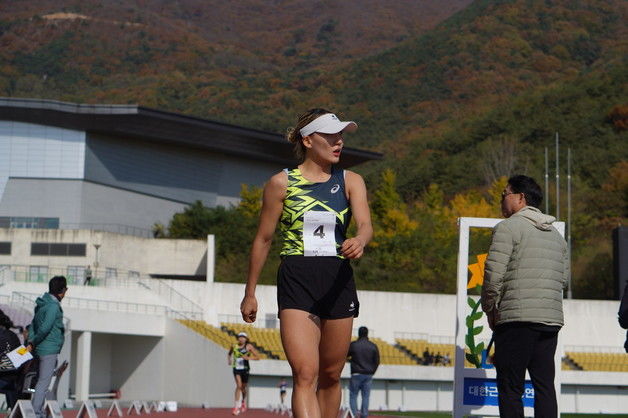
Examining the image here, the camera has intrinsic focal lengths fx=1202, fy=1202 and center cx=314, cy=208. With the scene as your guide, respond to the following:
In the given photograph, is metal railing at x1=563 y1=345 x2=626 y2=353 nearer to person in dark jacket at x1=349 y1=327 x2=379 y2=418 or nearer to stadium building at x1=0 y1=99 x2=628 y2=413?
stadium building at x1=0 y1=99 x2=628 y2=413

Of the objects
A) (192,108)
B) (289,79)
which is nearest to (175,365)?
(192,108)

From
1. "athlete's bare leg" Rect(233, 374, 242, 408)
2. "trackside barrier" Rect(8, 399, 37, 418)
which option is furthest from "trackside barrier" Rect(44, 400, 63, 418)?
"athlete's bare leg" Rect(233, 374, 242, 408)

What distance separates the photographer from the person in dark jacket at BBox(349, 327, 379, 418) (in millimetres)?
18578

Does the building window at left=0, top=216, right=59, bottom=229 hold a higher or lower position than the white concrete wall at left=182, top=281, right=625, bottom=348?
higher

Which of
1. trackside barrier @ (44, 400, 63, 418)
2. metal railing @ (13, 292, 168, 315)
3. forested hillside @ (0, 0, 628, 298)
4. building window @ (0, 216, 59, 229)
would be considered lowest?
trackside barrier @ (44, 400, 63, 418)

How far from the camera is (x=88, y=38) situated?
169m

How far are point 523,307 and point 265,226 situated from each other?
6.85ft

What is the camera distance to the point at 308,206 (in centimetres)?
665

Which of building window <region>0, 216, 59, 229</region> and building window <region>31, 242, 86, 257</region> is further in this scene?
building window <region>0, 216, 59, 229</region>

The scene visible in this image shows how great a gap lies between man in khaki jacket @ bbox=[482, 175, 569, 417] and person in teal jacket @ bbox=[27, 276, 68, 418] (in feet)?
16.9

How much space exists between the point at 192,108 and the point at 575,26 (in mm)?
47596

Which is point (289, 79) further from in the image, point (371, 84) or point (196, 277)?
point (196, 277)

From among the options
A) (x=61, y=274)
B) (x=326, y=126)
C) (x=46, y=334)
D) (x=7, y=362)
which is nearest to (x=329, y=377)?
(x=326, y=126)

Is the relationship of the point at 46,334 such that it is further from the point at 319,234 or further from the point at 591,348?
the point at 591,348
